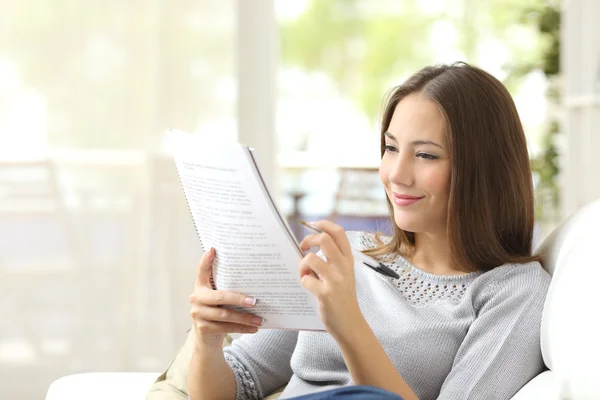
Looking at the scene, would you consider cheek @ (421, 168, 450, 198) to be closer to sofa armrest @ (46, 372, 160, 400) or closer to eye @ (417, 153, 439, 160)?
eye @ (417, 153, 439, 160)

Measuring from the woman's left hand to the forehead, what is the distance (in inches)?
16.0

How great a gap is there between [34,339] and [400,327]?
213 centimetres

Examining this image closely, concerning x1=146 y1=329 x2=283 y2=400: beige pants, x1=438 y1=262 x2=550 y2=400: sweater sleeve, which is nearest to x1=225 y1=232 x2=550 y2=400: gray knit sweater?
x1=438 y1=262 x2=550 y2=400: sweater sleeve

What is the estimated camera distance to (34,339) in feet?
10.9

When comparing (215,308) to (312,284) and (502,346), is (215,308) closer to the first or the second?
(312,284)

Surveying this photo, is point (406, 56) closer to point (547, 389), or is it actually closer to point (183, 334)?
point (183, 334)

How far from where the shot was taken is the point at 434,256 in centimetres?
173

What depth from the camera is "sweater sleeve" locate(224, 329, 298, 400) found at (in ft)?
5.62

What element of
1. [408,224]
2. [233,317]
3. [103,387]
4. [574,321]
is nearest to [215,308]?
[233,317]

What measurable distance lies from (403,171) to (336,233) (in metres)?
0.37

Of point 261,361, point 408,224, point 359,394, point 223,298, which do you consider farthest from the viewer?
point 261,361

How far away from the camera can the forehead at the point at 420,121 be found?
5.24 feet

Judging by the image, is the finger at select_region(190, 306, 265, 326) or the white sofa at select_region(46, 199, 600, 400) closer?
the white sofa at select_region(46, 199, 600, 400)

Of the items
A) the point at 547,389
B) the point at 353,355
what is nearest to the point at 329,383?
the point at 353,355
